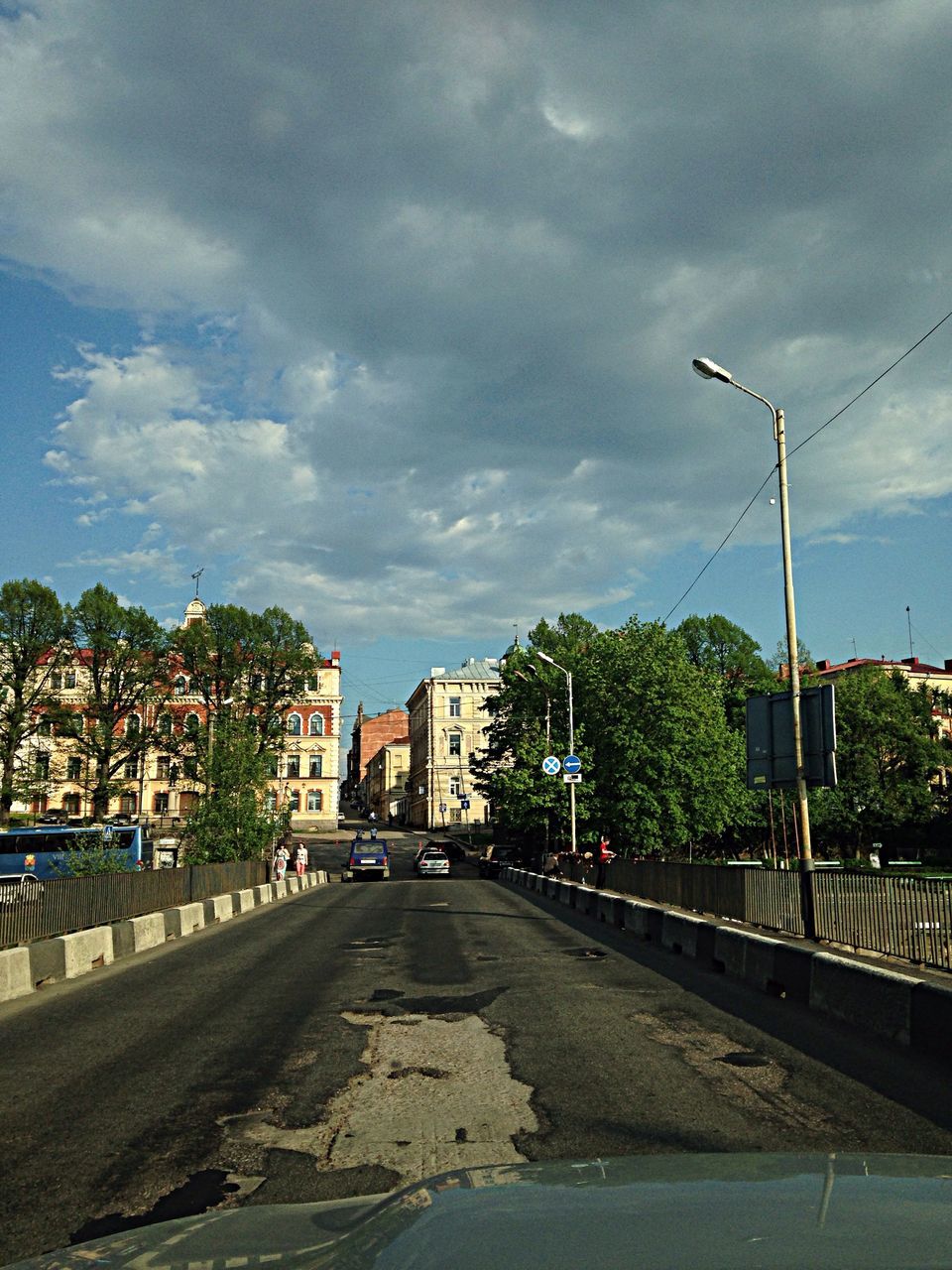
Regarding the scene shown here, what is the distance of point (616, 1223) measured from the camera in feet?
7.71

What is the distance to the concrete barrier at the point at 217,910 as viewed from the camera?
22.2m

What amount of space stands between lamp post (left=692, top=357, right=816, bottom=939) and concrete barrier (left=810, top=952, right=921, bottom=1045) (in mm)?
3595

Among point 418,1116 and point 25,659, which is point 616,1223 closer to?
point 418,1116

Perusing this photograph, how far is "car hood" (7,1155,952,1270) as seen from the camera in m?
2.14

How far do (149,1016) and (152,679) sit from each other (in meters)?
57.0

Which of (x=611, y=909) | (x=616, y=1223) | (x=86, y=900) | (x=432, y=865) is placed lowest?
(x=432, y=865)

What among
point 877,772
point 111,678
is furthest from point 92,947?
point 877,772

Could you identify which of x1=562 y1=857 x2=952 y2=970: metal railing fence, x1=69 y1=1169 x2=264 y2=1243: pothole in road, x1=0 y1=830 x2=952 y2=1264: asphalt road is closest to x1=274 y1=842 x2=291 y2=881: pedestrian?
x1=562 y1=857 x2=952 y2=970: metal railing fence

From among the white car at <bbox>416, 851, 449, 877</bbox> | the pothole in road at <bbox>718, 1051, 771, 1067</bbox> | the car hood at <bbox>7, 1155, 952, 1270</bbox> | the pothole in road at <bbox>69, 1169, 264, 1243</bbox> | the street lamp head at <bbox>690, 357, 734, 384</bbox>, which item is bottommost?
the white car at <bbox>416, 851, 449, 877</bbox>

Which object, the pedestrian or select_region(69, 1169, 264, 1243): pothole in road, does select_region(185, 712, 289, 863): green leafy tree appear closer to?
the pedestrian

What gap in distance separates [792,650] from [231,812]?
81.4 ft

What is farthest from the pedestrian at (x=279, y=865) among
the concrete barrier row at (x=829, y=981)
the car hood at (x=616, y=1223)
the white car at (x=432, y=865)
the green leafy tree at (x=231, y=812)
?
the car hood at (x=616, y=1223)

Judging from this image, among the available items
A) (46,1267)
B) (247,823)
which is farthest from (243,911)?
(46,1267)

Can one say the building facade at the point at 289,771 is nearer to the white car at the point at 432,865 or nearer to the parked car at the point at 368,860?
the white car at the point at 432,865
